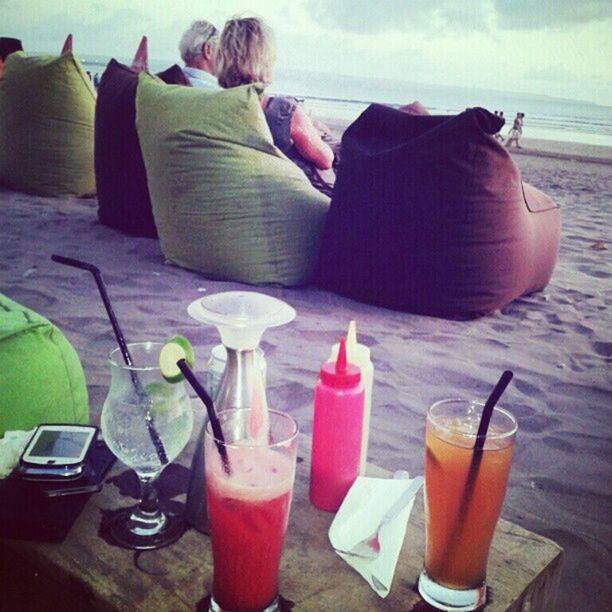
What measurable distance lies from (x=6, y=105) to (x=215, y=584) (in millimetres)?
4434

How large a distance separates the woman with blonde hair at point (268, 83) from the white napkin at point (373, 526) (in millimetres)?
2618

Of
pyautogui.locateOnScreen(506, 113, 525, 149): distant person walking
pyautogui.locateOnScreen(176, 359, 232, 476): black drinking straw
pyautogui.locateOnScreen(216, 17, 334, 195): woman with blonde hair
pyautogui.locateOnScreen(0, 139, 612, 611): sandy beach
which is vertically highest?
pyautogui.locateOnScreen(216, 17, 334, 195): woman with blonde hair

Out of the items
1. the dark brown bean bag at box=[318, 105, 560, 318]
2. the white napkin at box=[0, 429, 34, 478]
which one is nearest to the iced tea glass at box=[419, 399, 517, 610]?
the white napkin at box=[0, 429, 34, 478]

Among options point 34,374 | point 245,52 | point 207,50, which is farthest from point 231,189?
point 34,374

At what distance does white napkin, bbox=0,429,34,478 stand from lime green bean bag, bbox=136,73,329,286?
6.38 feet

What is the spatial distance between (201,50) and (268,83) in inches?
31.4

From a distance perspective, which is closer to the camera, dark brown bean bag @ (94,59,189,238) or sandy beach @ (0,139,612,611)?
sandy beach @ (0,139,612,611)

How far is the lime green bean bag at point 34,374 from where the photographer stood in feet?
3.52

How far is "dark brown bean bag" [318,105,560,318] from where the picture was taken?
249 cm

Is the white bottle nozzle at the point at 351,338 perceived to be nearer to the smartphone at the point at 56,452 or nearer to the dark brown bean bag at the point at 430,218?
the smartphone at the point at 56,452

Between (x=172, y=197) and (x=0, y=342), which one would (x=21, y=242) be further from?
(x=0, y=342)

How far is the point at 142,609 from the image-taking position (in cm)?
68

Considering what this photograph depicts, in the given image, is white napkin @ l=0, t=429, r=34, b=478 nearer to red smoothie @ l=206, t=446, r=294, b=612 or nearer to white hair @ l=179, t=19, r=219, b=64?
red smoothie @ l=206, t=446, r=294, b=612

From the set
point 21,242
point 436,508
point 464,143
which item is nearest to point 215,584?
point 436,508
